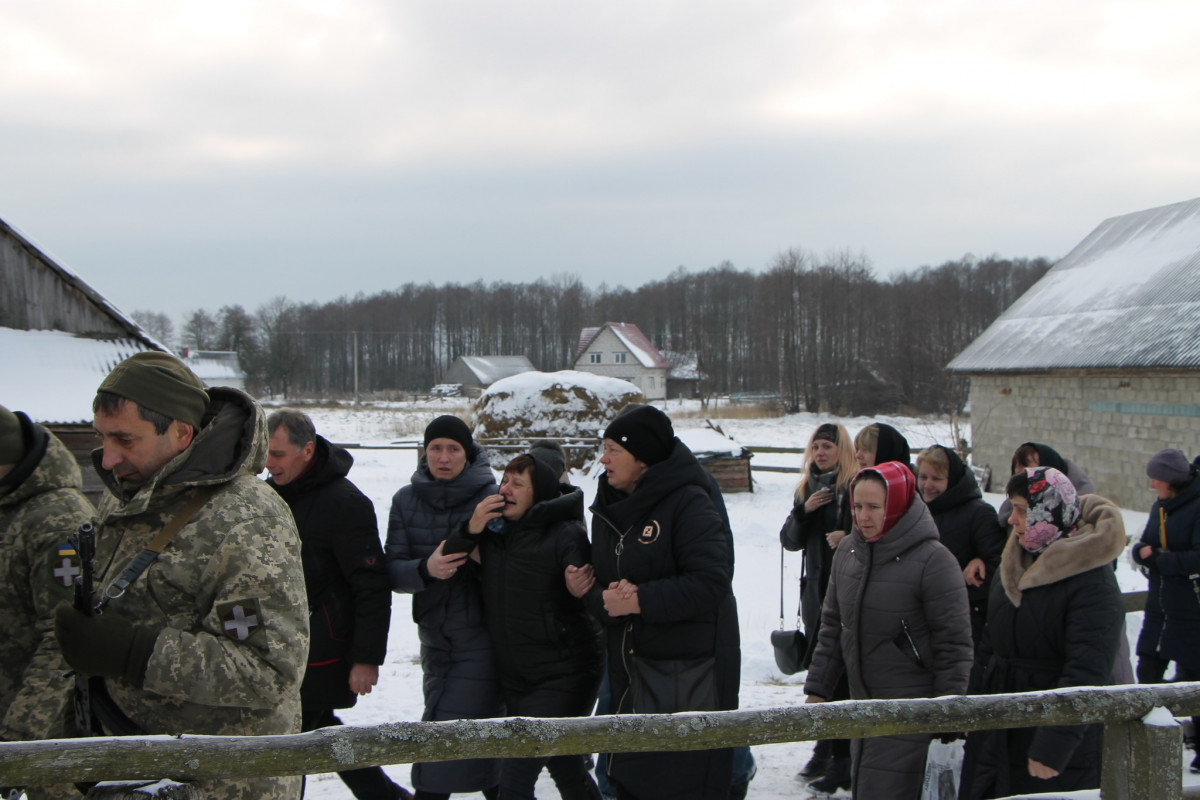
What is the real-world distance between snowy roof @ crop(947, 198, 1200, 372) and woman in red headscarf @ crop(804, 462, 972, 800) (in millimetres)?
13784

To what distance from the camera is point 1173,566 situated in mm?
4762

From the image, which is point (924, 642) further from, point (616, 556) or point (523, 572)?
point (523, 572)

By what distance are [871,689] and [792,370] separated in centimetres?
4689

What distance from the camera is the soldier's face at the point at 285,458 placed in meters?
→ 3.59

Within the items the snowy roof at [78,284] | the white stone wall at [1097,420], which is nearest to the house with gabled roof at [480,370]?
the white stone wall at [1097,420]

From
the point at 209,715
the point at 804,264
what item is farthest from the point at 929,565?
the point at 804,264

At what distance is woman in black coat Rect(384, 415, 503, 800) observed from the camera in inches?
140

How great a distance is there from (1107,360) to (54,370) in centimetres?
1686

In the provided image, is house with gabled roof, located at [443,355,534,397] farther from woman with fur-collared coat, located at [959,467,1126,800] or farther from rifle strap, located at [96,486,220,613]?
rifle strap, located at [96,486,220,613]

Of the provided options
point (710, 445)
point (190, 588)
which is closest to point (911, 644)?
point (190, 588)

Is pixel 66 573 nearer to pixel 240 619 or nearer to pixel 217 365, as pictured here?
Answer: pixel 240 619

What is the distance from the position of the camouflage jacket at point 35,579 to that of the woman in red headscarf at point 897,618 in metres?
2.67

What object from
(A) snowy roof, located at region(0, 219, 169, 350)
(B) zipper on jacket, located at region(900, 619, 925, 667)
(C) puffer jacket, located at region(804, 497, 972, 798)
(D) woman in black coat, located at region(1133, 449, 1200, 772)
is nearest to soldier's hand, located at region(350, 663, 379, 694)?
(C) puffer jacket, located at region(804, 497, 972, 798)

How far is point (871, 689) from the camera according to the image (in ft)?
10.7
